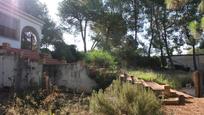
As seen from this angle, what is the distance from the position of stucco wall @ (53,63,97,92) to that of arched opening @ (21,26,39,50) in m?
8.56

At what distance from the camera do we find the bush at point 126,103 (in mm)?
8156

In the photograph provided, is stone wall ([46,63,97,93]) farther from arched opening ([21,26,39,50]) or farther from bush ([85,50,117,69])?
arched opening ([21,26,39,50])

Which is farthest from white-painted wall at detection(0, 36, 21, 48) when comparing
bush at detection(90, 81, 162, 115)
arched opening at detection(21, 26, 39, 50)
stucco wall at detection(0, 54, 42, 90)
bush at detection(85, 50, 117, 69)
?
bush at detection(90, 81, 162, 115)

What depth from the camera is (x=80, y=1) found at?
41094 millimetres

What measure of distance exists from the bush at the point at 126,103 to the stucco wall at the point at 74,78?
9126 millimetres

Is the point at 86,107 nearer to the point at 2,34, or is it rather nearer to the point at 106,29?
the point at 2,34

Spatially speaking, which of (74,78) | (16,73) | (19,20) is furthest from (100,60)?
(16,73)

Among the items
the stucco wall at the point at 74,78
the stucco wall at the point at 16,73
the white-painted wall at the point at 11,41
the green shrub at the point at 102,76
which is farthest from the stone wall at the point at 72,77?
the white-painted wall at the point at 11,41

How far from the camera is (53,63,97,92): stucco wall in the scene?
18.0 metres

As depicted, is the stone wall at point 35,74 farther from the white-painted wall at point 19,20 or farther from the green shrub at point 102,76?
the white-painted wall at point 19,20

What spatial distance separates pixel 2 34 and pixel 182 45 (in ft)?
86.6

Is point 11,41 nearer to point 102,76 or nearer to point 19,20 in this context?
point 19,20

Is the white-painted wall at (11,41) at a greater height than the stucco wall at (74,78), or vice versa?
the white-painted wall at (11,41)

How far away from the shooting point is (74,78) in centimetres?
1814
